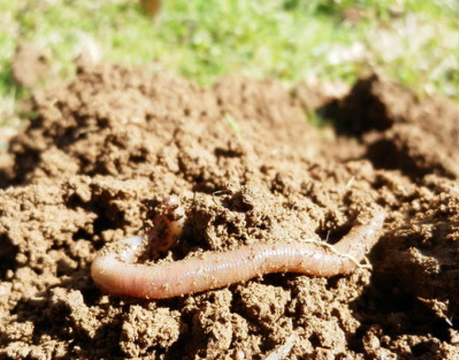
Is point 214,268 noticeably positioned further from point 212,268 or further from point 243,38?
point 243,38

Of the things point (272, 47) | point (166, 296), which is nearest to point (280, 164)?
point (166, 296)

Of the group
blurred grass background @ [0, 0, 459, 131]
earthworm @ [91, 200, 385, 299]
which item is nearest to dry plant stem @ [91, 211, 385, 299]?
earthworm @ [91, 200, 385, 299]

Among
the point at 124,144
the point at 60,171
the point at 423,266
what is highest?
the point at 423,266

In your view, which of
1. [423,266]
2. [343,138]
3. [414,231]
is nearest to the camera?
[423,266]

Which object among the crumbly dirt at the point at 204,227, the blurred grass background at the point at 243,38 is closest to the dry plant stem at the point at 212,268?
the crumbly dirt at the point at 204,227

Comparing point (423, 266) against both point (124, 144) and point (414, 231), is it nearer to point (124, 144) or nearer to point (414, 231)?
point (414, 231)

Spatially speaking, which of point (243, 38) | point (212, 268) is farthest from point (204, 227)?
point (243, 38)
